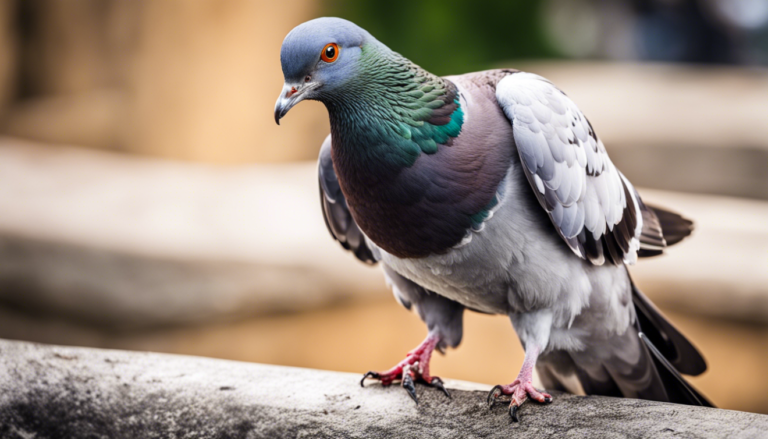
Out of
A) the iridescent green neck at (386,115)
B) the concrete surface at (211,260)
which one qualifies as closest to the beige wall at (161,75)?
the concrete surface at (211,260)

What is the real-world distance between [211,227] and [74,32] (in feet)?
15.7

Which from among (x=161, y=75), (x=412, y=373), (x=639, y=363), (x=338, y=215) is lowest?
(x=639, y=363)

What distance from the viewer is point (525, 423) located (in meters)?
2.64

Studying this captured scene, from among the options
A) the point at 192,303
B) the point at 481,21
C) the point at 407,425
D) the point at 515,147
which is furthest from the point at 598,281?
the point at 481,21

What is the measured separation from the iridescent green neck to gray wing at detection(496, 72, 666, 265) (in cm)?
31

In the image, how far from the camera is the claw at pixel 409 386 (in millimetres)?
2986

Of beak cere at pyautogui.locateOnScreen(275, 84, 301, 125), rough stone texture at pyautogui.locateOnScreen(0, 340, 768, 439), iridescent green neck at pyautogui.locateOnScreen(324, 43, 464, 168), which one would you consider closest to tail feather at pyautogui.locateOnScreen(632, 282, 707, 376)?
rough stone texture at pyautogui.locateOnScreen(0, 340, 768, 439)

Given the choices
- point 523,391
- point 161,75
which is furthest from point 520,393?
point 161,75

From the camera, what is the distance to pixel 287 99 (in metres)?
2.42

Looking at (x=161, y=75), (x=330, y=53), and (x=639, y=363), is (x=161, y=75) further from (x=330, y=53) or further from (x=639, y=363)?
(x=639, y=363)

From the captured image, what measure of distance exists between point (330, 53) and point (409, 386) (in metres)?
1.48

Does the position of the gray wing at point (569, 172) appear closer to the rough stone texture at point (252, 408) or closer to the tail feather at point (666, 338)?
the tail feather at point (666, 338)

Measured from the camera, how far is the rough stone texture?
2592mm

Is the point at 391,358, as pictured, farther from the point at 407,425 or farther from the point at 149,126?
the point at 149,126
